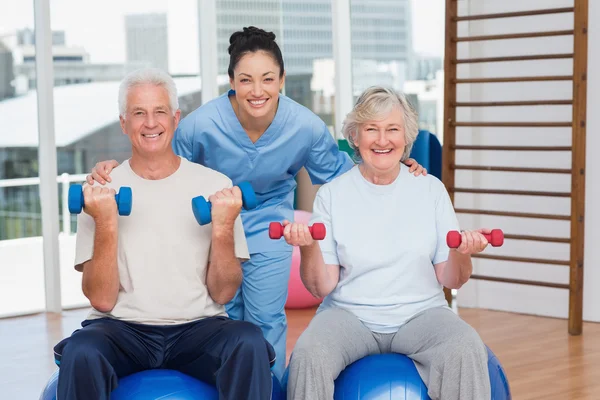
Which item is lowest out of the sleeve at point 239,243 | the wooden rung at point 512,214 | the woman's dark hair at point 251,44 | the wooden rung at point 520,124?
the wooden rung at point 512,214

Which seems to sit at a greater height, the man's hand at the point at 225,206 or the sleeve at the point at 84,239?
the man's hand at the point at 225,206

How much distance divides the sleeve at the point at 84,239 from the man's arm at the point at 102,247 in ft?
0.07

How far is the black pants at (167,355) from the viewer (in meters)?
2.06

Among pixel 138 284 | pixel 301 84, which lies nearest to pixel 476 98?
pixel 301 84

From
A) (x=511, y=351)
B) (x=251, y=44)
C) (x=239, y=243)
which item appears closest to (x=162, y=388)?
(x=239, y=243)

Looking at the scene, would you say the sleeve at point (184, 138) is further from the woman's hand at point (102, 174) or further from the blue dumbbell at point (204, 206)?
the blue dumbbell at point (204, 206)

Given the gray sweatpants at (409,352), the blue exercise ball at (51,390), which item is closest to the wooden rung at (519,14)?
the gray sweatpants at (409,352)

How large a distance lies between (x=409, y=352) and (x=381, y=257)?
0.26 metres

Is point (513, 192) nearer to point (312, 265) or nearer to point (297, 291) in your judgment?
point (297, 291)

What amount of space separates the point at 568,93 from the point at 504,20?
1.80 feet

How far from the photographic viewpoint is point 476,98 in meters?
4.89

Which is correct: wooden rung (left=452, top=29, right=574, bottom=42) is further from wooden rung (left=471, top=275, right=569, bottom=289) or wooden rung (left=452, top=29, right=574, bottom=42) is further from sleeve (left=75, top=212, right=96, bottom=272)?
sleeve (left=75, top=212, right=96, bottom=272)

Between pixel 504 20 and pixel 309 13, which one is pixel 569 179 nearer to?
pixel 504 20

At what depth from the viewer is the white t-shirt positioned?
2.30 metres
